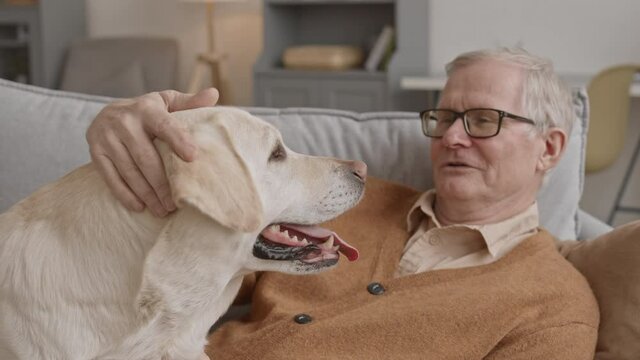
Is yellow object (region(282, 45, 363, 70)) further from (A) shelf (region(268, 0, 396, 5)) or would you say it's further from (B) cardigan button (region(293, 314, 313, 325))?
(B) cardigan button (region(293, 314, 313, 325))

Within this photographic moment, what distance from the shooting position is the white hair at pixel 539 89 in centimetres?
177

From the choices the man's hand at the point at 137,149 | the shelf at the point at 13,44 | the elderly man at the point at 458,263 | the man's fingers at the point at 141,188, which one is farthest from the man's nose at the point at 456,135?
the shelf at the point at 13,44

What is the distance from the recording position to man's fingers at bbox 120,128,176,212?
3.64ft

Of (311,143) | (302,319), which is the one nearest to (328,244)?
(302,319)

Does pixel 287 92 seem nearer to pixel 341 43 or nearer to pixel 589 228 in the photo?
pixel 341 43

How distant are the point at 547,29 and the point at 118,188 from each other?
3739 mm

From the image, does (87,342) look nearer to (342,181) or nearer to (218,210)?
(218,210)

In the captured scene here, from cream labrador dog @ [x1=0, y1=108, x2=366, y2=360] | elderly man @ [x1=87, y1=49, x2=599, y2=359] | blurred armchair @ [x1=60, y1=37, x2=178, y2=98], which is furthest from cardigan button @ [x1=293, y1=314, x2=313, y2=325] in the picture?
blurred armchair @ [x1=60, y1=37, x2=178, y2=98]

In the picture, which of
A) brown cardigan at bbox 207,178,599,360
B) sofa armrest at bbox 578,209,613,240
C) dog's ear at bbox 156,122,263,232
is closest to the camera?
dog's ear at bbox 156,122,263,232

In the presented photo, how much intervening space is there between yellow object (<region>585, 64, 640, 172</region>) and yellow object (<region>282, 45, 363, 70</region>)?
1.40 m

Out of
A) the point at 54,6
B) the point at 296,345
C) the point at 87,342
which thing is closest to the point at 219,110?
the point at 87,342

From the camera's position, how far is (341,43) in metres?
5.12

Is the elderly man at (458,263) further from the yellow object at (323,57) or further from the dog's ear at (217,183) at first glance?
the yellow object at (323,57)

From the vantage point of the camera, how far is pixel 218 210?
3.47 feet
